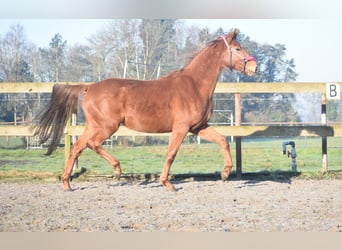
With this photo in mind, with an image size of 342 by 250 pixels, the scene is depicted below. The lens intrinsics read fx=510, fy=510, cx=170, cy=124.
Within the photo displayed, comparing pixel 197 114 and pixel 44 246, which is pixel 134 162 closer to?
pixel 197 114

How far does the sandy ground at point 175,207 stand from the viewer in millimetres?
3484

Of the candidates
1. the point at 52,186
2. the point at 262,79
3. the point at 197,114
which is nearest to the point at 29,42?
the point at 52,186

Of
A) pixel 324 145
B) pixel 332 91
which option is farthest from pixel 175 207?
pixel 332 91

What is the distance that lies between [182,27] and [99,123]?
97.4 inches

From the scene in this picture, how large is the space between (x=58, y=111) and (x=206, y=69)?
1.64 metres

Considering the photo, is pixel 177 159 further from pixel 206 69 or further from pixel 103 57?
pixel 206 69

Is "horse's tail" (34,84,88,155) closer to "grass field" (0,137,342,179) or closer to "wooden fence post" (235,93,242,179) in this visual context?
"grass field" (0,137,342,179)

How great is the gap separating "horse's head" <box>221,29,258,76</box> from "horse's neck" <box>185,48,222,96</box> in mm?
109

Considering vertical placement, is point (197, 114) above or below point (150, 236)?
above

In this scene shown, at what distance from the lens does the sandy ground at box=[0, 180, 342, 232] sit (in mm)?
3484

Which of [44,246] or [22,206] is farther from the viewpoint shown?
[22,206]

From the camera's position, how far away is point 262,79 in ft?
30.3

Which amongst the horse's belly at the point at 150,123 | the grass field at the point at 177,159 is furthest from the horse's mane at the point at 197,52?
the grass field at the point at 177,159

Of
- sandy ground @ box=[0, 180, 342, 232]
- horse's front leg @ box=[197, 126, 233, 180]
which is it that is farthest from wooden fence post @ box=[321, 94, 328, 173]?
horse's front leg @ box=[197, 126, 233, 180]
